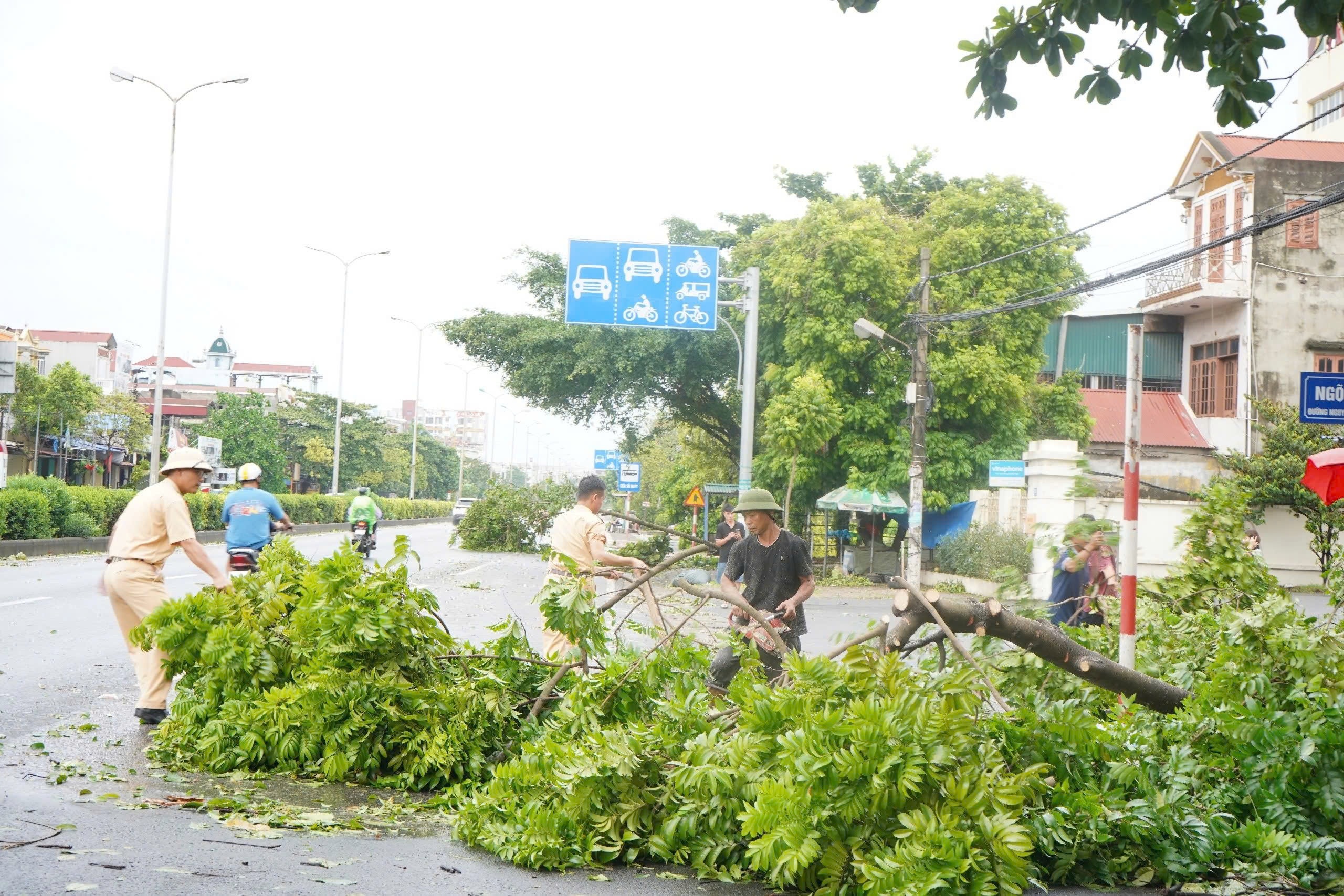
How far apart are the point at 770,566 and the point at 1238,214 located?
29963 mm

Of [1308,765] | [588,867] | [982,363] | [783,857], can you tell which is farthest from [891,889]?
[982,363]

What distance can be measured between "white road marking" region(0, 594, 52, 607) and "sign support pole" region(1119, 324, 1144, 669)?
40.8ft

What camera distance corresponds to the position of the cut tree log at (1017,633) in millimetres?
5371

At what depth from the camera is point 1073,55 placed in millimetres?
5895

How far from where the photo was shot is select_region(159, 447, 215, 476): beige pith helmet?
806 cm

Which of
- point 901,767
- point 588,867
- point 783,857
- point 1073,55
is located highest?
point 1073,55

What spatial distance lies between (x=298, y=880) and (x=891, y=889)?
2159mm

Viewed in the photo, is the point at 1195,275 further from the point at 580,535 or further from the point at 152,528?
the point at 152,528

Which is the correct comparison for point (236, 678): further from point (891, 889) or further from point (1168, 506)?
point (1168, 506)

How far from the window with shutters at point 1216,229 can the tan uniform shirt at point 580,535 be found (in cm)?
2920

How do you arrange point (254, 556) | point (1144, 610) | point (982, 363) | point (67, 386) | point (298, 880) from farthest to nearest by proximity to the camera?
point (67, 386) → point (982, 363) → point (254, 556) → point (1144, 610) → point (298, 880)

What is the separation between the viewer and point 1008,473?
23.3 metres

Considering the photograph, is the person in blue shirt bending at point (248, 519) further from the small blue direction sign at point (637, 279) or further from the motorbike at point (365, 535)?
the motorbike at point (365, 535)

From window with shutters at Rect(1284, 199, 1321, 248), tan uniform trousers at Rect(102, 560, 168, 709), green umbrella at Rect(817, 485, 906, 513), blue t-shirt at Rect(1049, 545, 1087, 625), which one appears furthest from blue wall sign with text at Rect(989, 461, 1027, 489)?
tan uniform trousers at Rect(102, 560, 168, 709)
